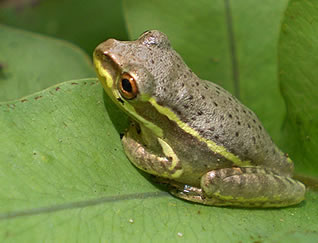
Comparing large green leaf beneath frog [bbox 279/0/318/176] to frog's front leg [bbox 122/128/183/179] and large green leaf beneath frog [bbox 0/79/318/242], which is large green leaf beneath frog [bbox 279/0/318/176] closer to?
large green leaf beneath frog [bbox 0/79/318/242]

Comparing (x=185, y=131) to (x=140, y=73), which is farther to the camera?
(x=185, y=131)

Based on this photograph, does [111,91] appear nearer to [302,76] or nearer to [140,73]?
[140,73]

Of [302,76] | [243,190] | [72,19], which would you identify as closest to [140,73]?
[243,190]

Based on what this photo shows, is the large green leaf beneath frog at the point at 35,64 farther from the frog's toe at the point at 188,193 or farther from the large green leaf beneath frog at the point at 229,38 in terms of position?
the frog's toe at the point at 188,193

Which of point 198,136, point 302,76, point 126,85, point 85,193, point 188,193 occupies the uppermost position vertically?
point 302,76

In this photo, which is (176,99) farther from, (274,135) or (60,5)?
(60,5)

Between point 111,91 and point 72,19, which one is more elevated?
point 111,91

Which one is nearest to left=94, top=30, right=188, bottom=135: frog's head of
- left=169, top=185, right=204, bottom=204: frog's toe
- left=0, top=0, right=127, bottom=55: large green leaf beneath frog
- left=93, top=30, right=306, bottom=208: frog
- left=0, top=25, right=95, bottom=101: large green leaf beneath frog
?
left=93, top=30, right=306, bottom=208: frog
